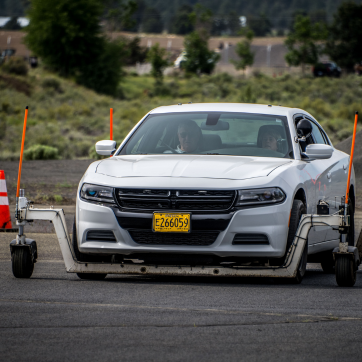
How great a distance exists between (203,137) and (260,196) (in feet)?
5.07

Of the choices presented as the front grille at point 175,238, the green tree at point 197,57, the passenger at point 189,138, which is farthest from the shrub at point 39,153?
the green tree at point 197,57

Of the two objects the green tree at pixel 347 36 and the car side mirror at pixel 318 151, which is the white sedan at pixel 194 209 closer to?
the car side mirror at pixel 318 151

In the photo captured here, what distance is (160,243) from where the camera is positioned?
6.86 metres

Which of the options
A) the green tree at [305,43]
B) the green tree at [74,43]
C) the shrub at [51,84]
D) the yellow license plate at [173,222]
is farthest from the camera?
the green tree at [305,43]

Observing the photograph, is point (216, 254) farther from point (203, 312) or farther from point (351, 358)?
point (351, 358)

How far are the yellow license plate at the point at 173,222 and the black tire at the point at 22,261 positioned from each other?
1.40 m

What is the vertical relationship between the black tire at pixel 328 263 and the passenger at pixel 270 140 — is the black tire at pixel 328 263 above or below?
below

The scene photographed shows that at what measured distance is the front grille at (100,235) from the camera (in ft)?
22.8

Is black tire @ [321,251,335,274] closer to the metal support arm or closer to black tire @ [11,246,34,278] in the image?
the metal support arm

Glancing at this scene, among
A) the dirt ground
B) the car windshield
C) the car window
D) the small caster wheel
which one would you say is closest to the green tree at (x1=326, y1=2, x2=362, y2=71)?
the dirt ground

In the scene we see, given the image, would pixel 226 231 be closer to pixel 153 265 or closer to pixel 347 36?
pixel 153 265

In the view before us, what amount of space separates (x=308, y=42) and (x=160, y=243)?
89.7 m

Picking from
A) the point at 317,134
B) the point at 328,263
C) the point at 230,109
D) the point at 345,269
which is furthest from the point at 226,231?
the point at 317,134

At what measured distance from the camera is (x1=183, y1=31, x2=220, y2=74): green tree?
307 ft
